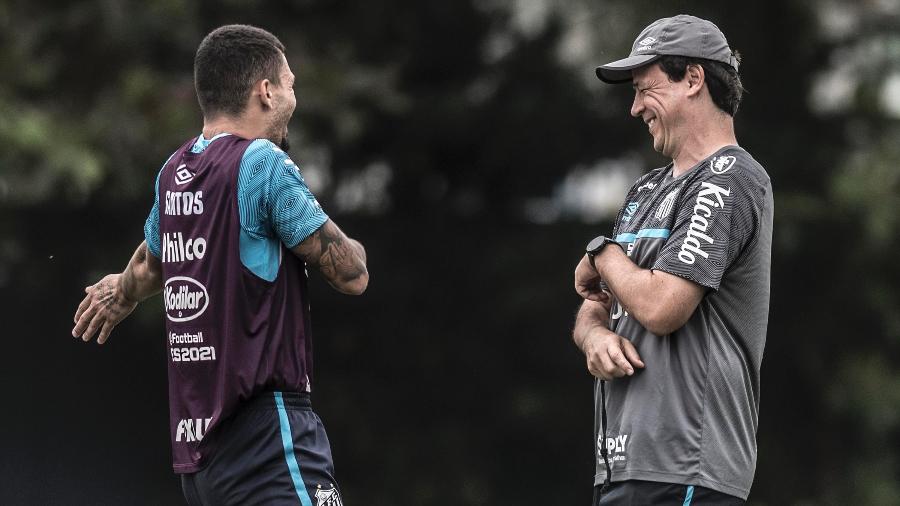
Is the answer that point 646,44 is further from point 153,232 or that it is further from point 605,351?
point 153,232

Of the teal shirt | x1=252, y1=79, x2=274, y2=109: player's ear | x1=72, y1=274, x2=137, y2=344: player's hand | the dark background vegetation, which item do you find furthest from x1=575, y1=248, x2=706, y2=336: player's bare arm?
the dark background vegetation

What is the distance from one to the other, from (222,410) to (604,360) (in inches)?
39.0

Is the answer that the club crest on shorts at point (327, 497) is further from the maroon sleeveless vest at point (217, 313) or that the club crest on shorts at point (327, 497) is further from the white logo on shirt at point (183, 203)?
the white logo on shirt at point (183, 203)

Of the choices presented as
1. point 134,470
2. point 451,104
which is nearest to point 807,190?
point 451,104

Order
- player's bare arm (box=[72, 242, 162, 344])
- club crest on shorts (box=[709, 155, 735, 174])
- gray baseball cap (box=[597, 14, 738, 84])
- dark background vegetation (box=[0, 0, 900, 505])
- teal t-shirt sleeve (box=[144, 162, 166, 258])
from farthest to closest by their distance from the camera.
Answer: dark background vegetation (box=[0, 0, 900, 505])
player's bare arm (box=[72, 242, 162, 344])
teal t-shirt sleeve (box=[144, 162, 166, 258])
gray baseball cap (box=[597, 14, 738, 84])
club crest on shorts (box=[709, 155, 735, 174])

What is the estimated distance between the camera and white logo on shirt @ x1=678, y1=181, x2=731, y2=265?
3.20 meters

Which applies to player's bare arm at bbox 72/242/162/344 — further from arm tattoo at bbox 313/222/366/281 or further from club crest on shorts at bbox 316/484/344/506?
club crest on shorts at bbox 316/484/344/506

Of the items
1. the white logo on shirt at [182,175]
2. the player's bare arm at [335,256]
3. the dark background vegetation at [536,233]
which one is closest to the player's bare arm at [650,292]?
the player's bare arm at [335,256]

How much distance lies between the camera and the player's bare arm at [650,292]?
10.4ft

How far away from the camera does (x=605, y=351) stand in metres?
Answer: 3.36

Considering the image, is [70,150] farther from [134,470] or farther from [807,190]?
[807,190]

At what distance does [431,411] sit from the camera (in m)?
10.9

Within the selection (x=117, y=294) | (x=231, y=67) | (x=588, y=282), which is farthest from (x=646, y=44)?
(x=117, y=294)

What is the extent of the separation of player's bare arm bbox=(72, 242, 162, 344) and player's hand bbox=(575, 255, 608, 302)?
1233mm
